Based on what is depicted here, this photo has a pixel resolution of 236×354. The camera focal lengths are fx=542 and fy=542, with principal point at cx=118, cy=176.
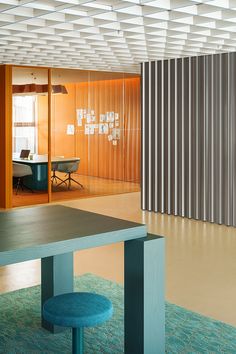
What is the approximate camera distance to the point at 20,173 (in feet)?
→ 34.1

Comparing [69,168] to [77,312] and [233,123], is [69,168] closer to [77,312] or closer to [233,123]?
[233,123]

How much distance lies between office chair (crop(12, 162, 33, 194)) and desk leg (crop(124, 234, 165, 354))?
23.2 ft

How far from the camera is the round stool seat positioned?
10.3 ft

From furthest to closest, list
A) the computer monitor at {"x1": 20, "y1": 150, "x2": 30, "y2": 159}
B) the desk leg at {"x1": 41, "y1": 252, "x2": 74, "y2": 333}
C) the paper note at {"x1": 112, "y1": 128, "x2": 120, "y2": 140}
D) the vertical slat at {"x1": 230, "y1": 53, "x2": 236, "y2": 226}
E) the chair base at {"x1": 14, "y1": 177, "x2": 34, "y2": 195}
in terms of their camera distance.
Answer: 1. the paper note at {"x1": 112, "y1": 128, "x2": 120, "y2": 140}
2. the chair base at {"x1": 14, "y1": 177, "x2": 34, "y2": 195}
3. the computer monitor at {"x1": 20, "y1": 150, "x2": 30, "y2": 159}
4. the vertical slat at {"x1": 230, "y1": 53, "x2": 236, "y2": 226}
5. the desk leg at {"x1": 41, "y1": 252, "x2": 74, "y2": 333}

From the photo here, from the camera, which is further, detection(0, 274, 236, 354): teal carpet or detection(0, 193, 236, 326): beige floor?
detection(0, 193, 236, 326): beige floor

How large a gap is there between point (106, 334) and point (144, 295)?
0.93 meters

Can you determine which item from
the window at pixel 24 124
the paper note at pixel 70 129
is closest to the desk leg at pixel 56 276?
the window at pixel 24 124

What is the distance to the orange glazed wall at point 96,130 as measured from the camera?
11.0m

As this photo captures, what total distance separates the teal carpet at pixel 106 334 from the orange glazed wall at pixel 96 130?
20.7ft

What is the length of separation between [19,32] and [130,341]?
4.00 metres

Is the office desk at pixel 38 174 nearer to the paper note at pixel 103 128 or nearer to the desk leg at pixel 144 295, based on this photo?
the paper note at pixel 103 128

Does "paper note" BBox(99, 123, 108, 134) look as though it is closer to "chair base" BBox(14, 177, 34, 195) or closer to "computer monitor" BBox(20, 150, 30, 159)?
"computer monitor" BBox(20, 150, 30, 159)

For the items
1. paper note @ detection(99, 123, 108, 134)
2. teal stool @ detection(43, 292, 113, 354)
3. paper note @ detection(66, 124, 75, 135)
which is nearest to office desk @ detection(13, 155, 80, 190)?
paper note @ detection(66, 124, 75, 135)

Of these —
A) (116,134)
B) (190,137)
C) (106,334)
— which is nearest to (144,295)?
(106,334)
